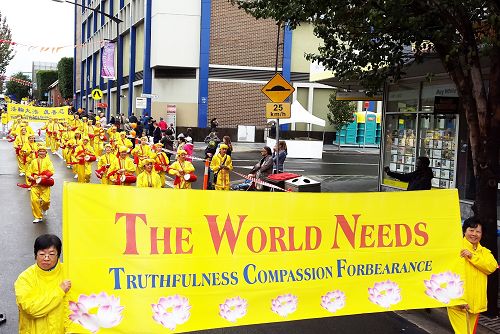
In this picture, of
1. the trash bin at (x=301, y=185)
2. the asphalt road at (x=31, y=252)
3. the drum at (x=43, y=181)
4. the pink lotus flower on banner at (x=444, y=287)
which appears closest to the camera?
the pink lotus flower on banner at (x=444, y=287)

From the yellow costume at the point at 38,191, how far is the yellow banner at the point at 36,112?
23297 millimetres

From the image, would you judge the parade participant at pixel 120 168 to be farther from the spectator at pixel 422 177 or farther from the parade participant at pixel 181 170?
the spectator at pixel 422 177

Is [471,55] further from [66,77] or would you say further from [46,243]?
[66,77]

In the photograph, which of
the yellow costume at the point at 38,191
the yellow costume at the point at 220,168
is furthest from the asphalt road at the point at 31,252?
the yellow costume at the point at 220,168

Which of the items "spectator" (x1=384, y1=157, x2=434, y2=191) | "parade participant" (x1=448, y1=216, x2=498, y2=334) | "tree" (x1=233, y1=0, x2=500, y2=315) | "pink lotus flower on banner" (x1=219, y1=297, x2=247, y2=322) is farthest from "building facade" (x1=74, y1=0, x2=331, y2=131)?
"pink lotus flower on banner" (x1=219, y1=297, x2=247, y2=322)

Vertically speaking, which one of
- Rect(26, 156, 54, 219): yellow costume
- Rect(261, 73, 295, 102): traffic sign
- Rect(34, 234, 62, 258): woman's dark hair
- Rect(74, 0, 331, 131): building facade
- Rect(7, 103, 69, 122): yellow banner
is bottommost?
Rect(26, 156, 54, 219): yellow costume

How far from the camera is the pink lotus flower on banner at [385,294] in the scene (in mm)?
5000

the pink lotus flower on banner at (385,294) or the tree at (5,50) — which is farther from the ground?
the tree at (5,50)

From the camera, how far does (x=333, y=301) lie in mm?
4844

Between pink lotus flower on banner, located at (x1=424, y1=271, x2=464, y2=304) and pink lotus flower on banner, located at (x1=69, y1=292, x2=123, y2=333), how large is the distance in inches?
108

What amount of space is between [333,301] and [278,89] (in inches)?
310

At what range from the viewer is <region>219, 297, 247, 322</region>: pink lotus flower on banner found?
447cm

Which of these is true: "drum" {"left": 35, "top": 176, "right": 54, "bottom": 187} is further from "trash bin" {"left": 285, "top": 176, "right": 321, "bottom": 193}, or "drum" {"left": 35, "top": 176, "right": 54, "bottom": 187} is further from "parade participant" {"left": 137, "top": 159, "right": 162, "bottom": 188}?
"trash bin" {"left": 285, "top": 176, "right": 321, "bottom": 193}

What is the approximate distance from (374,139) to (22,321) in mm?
39123
